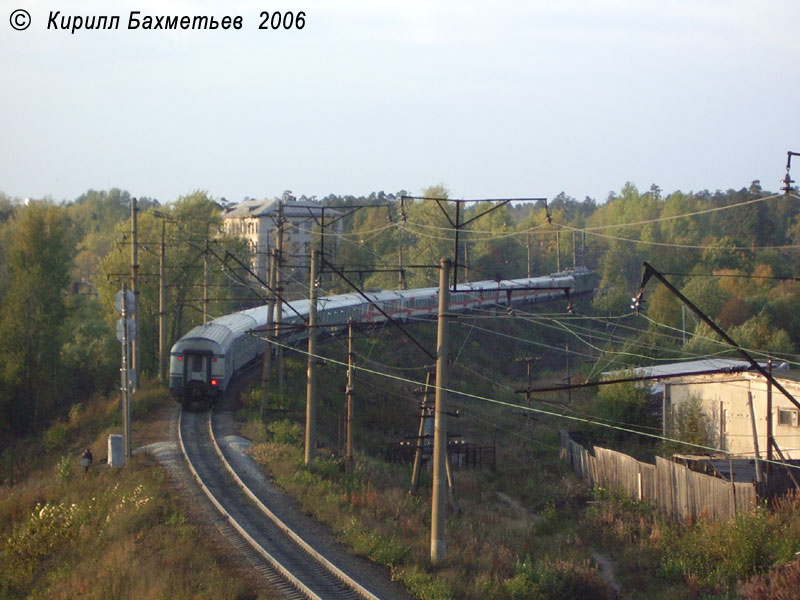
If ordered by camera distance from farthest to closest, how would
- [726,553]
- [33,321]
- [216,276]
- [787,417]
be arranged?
1. [216,276]
2. [33,321]
3. [787,417]
4. [726,553]

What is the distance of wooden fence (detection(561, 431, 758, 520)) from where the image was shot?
1894 cm

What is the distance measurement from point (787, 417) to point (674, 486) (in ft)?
21.7

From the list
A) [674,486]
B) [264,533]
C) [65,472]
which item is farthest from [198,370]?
[674,486]

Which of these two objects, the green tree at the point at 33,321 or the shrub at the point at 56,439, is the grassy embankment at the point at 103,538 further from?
the green tree at the point at 33,321

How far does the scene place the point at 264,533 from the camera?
17.6 metres

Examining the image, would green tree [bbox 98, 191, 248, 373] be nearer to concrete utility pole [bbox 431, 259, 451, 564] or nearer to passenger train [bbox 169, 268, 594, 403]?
passenger train [bbox 169, 268, 594, 403]

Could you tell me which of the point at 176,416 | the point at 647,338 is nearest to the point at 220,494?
the point at 176,416

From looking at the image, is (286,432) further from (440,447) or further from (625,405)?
(625,405)

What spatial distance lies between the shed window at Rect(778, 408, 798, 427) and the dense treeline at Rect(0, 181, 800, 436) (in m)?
3.45

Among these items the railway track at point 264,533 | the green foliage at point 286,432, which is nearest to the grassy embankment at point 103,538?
the railway track at point 264,533

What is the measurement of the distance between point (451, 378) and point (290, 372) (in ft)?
39.5

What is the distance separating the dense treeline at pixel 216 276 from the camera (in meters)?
41.4

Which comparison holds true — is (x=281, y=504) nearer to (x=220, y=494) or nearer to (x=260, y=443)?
(x=220, y=494)

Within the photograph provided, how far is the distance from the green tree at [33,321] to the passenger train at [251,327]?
965cm
